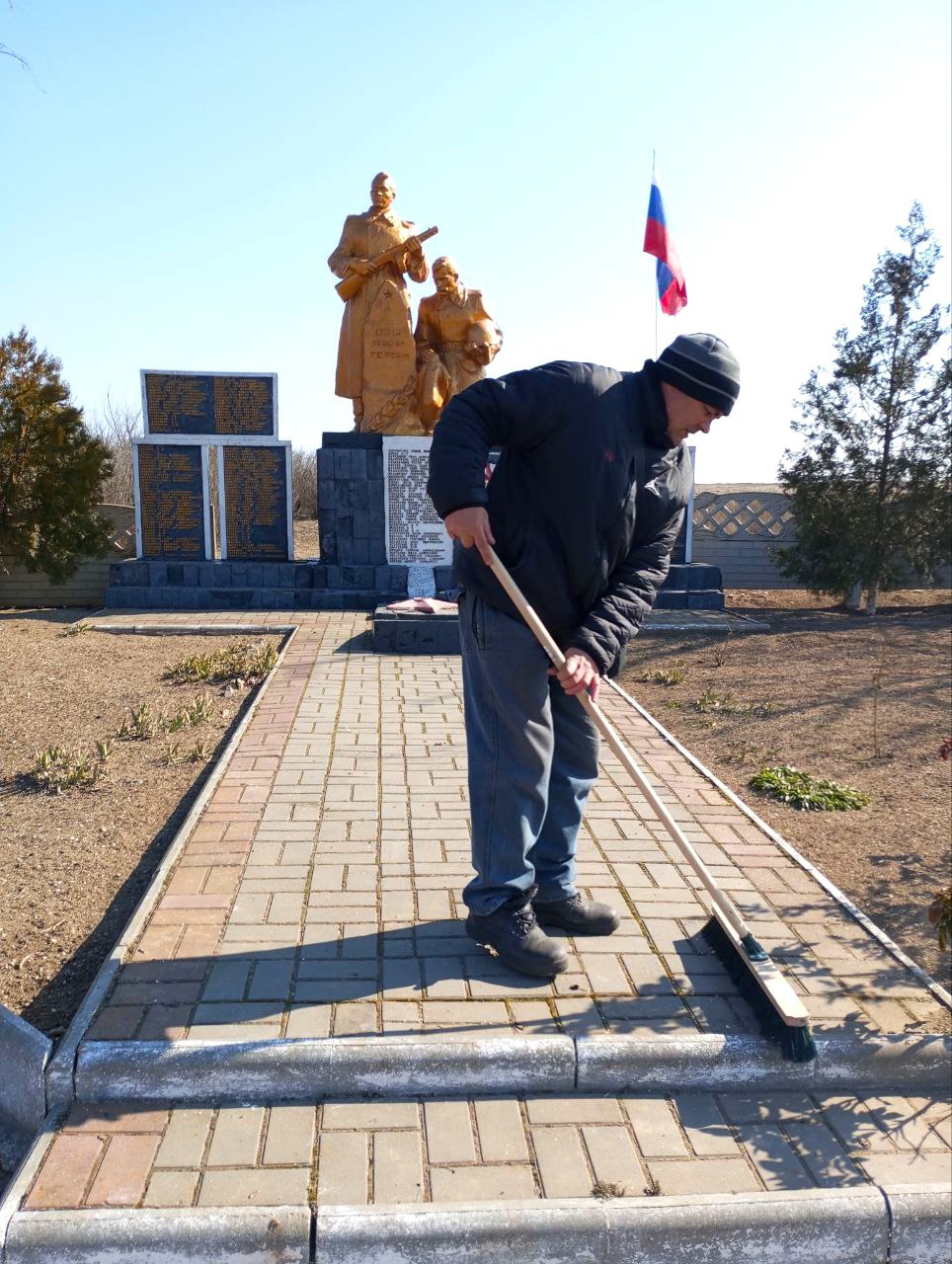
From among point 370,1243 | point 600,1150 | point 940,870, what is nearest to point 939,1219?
point 600,1150

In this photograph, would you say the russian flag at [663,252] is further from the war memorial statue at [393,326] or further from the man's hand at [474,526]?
the man's hand at [474,526]

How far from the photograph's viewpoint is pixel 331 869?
364 cm

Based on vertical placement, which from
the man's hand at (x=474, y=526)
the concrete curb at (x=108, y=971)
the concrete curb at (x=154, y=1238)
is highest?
the man's hand at (x=474, y=526)

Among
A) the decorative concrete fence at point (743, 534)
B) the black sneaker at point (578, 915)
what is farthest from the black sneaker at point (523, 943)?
the decorative concrete fence at point (743, 534)

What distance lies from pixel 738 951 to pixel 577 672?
0.92 m

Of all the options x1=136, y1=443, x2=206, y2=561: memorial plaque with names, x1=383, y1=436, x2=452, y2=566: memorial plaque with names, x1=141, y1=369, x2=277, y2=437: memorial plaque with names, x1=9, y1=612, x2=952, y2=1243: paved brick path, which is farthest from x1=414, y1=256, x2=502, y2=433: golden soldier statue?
x1=9, y1=612, x2=952, y2=1243: paved brick path

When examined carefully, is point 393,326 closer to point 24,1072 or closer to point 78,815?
point 78,815

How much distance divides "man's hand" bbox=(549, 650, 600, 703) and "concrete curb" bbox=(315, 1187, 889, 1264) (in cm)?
122

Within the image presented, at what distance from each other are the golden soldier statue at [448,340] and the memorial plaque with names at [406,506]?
0.76m

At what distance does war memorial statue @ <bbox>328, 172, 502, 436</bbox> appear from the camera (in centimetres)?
1284

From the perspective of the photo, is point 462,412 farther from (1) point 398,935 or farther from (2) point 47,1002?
(2) point 47,1002

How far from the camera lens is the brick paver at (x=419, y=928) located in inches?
104

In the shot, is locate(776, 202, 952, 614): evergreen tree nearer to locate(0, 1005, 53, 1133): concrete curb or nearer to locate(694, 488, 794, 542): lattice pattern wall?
locate(694, 488, 794, 542): lattice pattern wall

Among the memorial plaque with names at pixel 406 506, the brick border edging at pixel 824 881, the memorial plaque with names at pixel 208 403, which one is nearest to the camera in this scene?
the brick border edging at pixel 824 881
